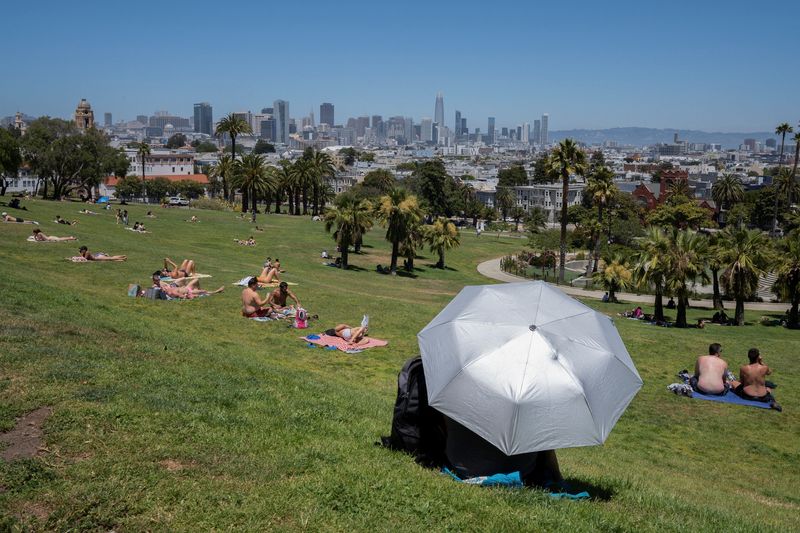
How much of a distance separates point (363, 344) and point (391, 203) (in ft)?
87.5

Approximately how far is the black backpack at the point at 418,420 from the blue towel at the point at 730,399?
9998 millimetres

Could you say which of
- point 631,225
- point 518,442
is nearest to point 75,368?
point 518,442

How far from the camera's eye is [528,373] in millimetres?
6516

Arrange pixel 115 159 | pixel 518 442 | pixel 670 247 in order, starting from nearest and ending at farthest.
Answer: pixel 518 442 < pixel 670 247 < pixel 115 159

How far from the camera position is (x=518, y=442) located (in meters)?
6.32

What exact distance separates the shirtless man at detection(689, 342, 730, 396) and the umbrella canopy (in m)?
9.14

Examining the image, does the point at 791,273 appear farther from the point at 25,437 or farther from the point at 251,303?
the point at 25,437

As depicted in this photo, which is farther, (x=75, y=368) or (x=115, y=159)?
(x=115, y=159)

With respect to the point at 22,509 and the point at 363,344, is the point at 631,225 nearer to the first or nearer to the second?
the point at 363,344

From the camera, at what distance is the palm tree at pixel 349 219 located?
40656 millimetres

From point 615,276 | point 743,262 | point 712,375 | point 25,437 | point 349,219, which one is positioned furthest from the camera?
point 349,219

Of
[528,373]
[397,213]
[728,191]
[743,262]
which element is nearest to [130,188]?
[397,213]

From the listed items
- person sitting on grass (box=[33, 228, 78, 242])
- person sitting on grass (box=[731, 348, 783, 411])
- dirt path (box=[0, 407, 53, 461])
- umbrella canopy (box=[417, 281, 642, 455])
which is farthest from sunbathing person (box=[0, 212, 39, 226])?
umbrella canopy (box=[417, 281, 642, 455])

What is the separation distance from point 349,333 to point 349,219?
2415 centimetres
